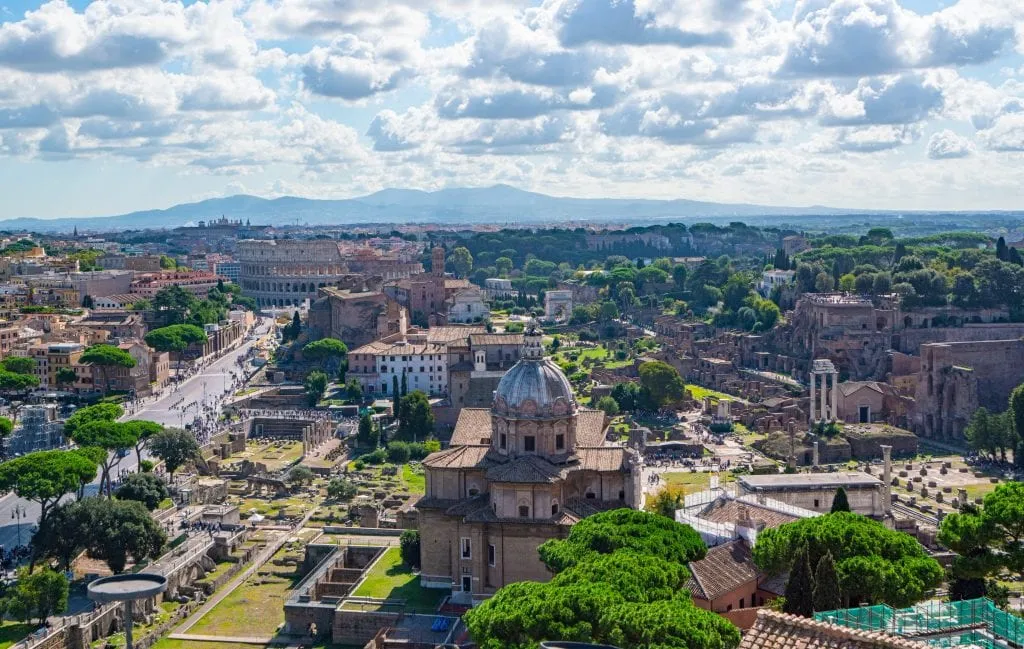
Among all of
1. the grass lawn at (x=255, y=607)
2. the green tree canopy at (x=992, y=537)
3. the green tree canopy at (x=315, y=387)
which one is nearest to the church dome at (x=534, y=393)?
the grass lawn at (x=255, y=607)

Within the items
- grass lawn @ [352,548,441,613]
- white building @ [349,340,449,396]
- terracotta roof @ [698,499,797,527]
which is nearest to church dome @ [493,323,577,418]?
terracotta roof @ [698,499,797,527]

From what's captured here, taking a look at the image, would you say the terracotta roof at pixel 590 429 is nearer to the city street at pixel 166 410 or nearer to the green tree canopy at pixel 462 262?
the city street at pixel 166 410

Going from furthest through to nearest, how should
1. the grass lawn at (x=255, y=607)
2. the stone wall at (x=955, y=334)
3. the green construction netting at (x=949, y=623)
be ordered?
the stone wall at (x=955, y=334) → the grass lawn at (x=255, y=607) → the green construction netting at (x=949, y=623)

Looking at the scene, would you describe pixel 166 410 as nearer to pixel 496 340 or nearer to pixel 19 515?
pixel 496 340

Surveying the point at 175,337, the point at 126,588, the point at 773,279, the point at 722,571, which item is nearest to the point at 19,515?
the point at 126,588

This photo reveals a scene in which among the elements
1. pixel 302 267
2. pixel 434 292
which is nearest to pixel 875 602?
pixel 434 292

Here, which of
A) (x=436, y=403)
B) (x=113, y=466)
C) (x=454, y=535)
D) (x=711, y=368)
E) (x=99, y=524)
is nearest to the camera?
(x=454, y=535)

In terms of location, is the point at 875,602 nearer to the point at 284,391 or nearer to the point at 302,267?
the point at 284,391
